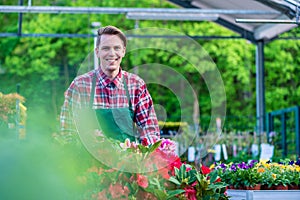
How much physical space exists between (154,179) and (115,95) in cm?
111

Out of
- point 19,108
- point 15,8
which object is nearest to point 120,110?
point 19,108

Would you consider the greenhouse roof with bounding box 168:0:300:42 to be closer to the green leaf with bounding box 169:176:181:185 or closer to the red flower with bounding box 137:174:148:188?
the green leaf with bounding box 169:176:181:185

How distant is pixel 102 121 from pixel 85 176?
4.12ft

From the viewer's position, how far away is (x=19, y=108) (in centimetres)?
374

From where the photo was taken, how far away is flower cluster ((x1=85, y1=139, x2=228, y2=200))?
2.44 metres

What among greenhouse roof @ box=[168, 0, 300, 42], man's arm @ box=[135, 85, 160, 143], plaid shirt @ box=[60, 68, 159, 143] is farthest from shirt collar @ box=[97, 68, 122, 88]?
greenhouse roof @ box=[168, 0, 300, 42]

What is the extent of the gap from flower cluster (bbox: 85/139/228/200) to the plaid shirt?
73 centimetres

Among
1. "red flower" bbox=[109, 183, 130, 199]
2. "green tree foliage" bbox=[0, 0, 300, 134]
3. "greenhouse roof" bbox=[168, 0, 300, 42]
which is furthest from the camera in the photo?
"green tree foliage" bbox=[0, 0, 300, 134]

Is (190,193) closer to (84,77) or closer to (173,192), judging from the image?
(173,192)

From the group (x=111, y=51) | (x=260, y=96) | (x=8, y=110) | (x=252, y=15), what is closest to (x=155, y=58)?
(x=260, y=96)

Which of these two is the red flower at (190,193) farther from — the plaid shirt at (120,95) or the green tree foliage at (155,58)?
the green tree foliage at (155,58)

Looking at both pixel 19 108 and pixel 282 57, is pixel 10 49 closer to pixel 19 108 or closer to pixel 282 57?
pixel 282 57

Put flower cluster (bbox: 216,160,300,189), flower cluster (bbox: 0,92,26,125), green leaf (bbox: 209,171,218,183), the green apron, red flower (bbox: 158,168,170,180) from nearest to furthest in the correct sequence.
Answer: red flower (bbox: 158,168,170,180) → green leaf (bbox: 209,171,218,183) → flower cluster (bbox: 0,92,26,125) → the green apron → flower cluster (bbox: 216,160,300,189)

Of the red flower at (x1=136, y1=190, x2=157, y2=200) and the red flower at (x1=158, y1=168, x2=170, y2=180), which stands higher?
the red flower at (x1=158, y1=168, x2=170, y2=180)
